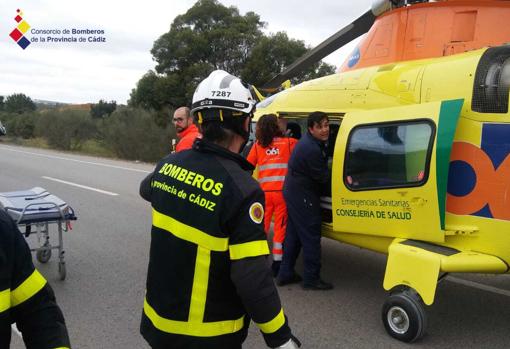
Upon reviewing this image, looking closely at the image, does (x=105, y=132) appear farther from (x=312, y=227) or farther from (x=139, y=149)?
(x=312, y=227)

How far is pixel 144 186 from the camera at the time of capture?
2.84 m

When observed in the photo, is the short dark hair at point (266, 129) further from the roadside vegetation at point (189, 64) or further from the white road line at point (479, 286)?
the roadside vegetation at point (189, 64)

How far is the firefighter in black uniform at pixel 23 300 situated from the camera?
1.49 meters

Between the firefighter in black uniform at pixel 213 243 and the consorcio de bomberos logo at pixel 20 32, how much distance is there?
1790 centimetres

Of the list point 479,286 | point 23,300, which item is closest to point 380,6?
point 479,286

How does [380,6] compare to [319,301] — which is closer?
[319,301]

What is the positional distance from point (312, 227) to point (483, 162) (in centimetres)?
175

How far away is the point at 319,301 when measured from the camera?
4.68 meters

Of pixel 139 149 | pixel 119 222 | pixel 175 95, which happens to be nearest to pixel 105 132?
pixel 139 149

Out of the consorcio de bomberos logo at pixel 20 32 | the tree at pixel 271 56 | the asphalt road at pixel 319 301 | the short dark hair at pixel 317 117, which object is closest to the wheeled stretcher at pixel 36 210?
the asphalt road at pixel 319 301

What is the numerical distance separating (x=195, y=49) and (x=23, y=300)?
24.2 meters

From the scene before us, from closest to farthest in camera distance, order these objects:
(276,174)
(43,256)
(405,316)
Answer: (405,316), (276,174), (43,256)

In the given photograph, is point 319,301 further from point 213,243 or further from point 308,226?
point 213,243

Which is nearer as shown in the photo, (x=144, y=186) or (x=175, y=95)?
(x=144, y=186)
